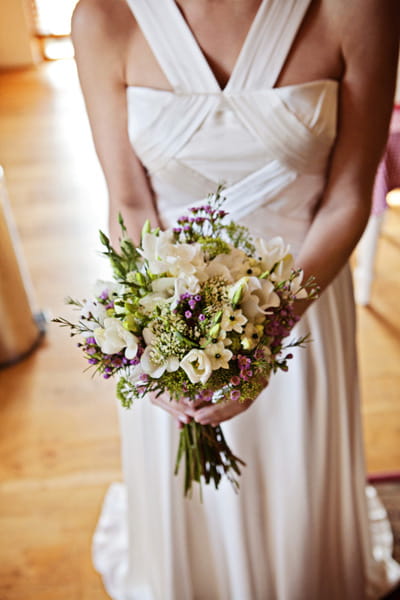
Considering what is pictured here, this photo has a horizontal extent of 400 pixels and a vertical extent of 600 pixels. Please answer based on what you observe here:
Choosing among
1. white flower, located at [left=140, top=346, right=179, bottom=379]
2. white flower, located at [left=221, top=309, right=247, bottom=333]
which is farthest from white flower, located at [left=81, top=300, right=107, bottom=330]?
white flower, located at [left=221, top=309, right=247, bottom=333]

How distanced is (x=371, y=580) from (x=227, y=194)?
140 centimetres

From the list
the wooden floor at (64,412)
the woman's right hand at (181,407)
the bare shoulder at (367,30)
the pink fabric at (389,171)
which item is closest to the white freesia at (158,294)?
the woman's right hand at (181,407)

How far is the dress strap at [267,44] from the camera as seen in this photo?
4.69ft

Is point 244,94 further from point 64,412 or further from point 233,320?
point 64,412

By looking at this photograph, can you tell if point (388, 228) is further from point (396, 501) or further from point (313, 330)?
point (313, 330)

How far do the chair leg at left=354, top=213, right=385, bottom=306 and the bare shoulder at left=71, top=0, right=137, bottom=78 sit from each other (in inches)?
76.8

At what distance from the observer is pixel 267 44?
1.45 metres

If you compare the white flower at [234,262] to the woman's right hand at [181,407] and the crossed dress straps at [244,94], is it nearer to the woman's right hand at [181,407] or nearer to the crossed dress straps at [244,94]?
the woman's right hand at [181,407]

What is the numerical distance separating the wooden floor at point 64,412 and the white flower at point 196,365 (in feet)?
4.94

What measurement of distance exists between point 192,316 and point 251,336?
4.3 inches

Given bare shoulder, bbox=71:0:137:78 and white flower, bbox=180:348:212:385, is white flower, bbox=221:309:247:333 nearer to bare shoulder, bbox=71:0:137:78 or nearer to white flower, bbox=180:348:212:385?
white flower, bbox=180:348:212:385

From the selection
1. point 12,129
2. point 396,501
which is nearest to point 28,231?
point 12,129

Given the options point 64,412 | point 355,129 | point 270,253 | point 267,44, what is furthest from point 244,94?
point 64,412

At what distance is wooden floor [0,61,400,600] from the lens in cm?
242
